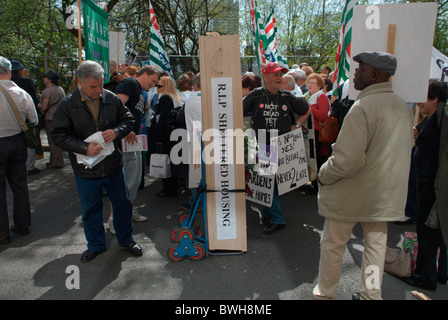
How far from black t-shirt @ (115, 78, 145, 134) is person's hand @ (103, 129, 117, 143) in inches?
32.3

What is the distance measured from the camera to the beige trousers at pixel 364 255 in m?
2.64

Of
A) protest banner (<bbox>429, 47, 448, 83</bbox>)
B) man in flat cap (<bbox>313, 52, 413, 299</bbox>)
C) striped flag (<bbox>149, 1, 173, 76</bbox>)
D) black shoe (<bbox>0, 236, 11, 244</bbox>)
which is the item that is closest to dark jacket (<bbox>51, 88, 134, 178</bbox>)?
black shoe (<bbox>0, 236, 11, 244</bbox>)

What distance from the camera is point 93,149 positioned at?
3.34m

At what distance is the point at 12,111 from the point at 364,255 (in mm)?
3886

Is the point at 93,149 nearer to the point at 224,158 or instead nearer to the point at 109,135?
the point at 109,135

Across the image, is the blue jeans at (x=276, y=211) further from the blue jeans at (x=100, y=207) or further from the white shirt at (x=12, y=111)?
the white shirt at (x=12, y=111)

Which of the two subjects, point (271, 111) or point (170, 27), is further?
point (170, 27)

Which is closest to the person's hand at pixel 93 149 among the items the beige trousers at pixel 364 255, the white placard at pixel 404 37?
the beige trousers at pixel 364 255

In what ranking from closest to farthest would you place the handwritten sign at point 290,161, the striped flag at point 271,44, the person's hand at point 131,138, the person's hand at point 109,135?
the person's hand at point 109,135 < the person's hand at point 131,138 < the handwritten sign at point 290,161 < the striped flag at point 271,44

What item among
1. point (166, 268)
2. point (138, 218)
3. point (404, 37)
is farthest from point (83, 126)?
point (404, 37)

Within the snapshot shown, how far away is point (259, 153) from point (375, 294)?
2045 millimetres

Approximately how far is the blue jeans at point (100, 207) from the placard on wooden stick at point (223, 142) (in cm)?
90

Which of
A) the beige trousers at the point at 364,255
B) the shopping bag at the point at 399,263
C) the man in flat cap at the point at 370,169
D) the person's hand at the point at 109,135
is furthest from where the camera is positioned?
the person's hand at the point at 109,135
